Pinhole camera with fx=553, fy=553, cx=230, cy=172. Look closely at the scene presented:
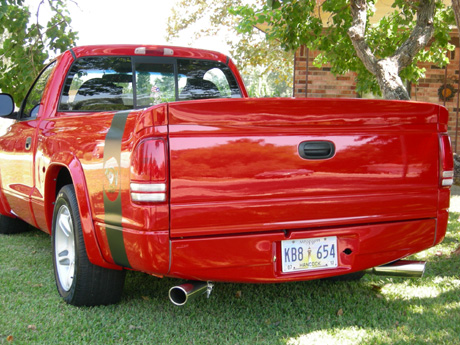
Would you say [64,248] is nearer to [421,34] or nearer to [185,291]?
[185,291]

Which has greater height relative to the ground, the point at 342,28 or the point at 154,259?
the point at 342,28

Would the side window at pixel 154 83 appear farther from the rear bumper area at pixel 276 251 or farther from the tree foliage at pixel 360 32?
the rear bumper area at pixel 276 251

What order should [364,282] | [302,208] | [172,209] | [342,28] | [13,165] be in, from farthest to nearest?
1. [342,28]
2. [13,165]
3. [364,282]
4. [302,208]
5. [172,209]

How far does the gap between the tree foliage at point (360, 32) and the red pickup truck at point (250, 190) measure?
9.72 ft

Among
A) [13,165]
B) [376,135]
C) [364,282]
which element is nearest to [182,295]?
[376,135]

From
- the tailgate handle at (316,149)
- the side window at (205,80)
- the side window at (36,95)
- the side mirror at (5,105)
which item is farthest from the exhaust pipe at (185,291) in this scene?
the side mirror at (5,105)

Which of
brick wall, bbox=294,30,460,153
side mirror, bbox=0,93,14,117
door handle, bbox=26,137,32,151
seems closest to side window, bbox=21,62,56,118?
side mirror, bbox=0,93,14,117

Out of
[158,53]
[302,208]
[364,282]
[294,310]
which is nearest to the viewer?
[302,208]

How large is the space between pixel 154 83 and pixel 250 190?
226cm

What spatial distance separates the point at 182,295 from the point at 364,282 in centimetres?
196

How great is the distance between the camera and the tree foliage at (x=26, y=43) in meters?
9.14

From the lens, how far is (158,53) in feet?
15.7

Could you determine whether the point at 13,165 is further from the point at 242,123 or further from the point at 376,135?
the point at 376,135

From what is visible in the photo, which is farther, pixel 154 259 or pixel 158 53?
pixel 158 53
